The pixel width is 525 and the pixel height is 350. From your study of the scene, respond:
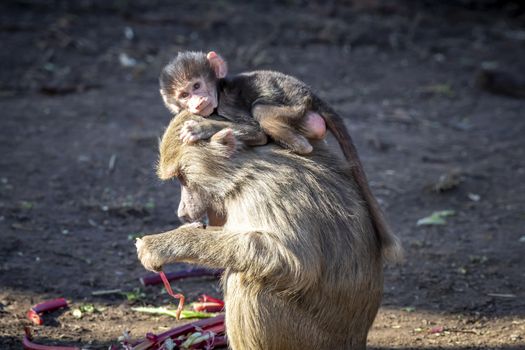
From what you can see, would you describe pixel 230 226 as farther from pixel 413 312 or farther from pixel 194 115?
pixel 413 312

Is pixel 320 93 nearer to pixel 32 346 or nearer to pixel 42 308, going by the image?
pixel 42 308

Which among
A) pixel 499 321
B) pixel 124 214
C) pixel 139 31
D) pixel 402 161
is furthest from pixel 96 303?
pixel 139 31

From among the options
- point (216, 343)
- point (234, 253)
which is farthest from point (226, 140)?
point (216, 343)

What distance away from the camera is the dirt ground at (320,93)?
18.6 ft

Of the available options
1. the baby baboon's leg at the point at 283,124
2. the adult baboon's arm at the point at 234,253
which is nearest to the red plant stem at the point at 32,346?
the adult baboon's arm at the point at 234,253

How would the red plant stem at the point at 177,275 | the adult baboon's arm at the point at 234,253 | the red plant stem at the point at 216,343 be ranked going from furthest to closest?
1. the red plant stem at the point at 177,275
2. the red plant stem at the point at 216,343
3. the adult baboon's arm at the point at 234,253

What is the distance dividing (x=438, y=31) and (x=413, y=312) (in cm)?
792

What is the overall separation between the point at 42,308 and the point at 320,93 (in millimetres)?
5640

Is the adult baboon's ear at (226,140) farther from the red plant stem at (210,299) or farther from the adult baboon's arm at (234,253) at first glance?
the red plant stem at (210,299)

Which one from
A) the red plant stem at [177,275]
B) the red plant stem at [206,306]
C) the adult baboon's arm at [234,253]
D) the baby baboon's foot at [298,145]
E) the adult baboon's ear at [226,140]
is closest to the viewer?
the adult baboon's arm at [234,253]

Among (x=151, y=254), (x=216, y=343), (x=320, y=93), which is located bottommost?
(x=320, y=93)

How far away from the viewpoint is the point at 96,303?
5617 mm

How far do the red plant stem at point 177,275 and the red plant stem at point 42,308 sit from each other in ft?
2.00

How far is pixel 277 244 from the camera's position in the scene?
427 cm
